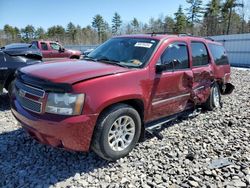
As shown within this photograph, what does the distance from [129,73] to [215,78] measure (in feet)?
10.9

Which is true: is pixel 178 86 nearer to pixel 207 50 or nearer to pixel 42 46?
pixel 207 50

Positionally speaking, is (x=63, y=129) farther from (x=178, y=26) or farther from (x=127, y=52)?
(x=178, y=26)

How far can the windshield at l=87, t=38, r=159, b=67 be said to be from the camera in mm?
4239

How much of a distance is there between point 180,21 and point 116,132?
53079 mm

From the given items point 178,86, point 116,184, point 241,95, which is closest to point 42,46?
point 241,95

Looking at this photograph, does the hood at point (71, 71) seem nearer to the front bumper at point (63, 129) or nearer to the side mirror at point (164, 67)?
the front bumper at point (63, 129)

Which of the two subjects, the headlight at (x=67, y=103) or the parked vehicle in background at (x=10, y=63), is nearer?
the headlight at (x=67, y=103)

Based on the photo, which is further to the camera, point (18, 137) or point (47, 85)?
point (18, 137)

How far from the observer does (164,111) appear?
4609mm

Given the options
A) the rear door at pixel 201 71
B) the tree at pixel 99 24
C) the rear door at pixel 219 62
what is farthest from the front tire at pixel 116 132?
the tree at pixel 99 24

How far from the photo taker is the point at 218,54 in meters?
6.78

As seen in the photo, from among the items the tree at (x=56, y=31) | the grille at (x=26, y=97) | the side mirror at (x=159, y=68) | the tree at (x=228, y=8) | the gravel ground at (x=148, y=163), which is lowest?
the gravel ground at (x=148, y=163)

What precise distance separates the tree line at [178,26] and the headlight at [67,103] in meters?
46.8

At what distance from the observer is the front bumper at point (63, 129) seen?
3166mm
